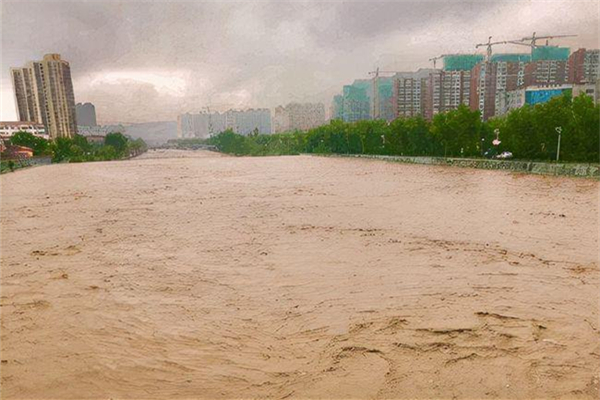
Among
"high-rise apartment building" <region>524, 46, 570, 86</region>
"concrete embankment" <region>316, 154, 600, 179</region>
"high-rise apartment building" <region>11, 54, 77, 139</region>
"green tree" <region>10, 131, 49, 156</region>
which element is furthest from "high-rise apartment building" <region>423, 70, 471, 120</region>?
"high-rise apartment building" <region>11, 54, 77, 139</region>

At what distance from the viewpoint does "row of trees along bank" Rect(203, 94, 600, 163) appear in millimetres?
26250

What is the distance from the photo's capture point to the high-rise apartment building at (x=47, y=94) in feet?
316

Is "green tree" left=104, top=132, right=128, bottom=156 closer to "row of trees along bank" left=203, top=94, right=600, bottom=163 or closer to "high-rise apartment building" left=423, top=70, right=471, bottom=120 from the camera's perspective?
"row of trees along bank" left=203, top=94, right=600, bottom=163

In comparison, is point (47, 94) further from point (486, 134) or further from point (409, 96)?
point (486, 134)

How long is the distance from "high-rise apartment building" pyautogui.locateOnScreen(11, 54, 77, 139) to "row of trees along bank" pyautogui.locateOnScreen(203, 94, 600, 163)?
237ft

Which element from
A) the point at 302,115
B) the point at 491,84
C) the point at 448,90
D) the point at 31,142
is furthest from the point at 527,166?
the point at 302,115

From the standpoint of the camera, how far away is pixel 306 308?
6148mm

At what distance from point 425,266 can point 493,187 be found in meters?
14.9

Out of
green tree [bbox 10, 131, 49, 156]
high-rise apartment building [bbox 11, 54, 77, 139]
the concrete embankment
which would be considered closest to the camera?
the concrete embankment

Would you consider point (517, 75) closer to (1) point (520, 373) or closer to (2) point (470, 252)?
(2) point (470, 252)

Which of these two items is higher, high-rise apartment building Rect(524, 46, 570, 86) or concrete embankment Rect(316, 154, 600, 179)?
high-rise apartment building Rect(524, 46, 570, 86)

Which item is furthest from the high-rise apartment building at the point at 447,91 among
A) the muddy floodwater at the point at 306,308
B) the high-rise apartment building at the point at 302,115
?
the high-rise apartment building at the point at 302,115

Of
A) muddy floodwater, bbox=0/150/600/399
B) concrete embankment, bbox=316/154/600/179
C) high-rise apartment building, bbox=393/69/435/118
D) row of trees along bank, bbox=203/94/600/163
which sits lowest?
muddy floodwater, bbox=0/150/600/399

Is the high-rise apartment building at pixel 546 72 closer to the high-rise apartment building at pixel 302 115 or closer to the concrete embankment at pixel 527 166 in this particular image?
the concrete embankment at pixel 527 166
